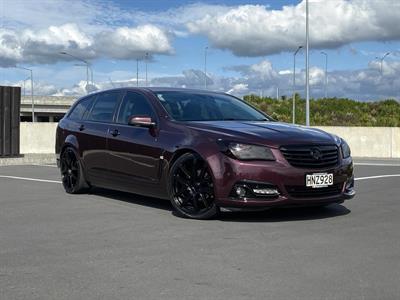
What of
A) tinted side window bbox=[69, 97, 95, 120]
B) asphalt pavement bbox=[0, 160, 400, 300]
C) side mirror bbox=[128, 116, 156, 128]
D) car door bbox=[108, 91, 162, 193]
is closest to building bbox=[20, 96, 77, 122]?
tinted side window bbox=[69, 97, 95, 120]

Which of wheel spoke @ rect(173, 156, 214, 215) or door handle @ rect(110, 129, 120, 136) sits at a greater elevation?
door handle @ rect(110, 129, 120, 136)

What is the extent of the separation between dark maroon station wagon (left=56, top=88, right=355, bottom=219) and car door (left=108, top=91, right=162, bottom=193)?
1cm

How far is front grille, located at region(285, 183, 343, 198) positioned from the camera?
6699mm

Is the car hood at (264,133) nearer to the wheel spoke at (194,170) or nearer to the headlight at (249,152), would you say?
the headlight at (249,152)

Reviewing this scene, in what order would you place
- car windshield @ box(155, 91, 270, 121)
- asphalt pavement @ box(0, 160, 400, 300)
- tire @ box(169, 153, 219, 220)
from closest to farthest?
asphalt pavement @ box(0, 160, 400, 300)
tire @ box(169, 153, 219, 220)
car windshield @ box(155, 91, 270, 121)

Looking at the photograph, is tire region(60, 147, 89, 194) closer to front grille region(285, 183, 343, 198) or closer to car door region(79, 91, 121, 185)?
car door region(79, 91, 121, 185)

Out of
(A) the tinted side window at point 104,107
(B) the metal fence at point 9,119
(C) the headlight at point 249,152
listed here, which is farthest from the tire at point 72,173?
(B) the metal fence at point 9,119

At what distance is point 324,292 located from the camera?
421 cm

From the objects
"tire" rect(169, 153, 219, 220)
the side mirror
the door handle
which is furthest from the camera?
the door handle

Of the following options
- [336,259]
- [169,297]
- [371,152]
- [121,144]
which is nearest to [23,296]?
[169,297]

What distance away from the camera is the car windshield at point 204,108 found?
776 cm

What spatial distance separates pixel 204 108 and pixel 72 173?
2650 mm

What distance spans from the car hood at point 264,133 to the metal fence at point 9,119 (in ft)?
39.6

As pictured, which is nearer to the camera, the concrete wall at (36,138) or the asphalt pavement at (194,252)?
the asphalt pavement at (194,252)
